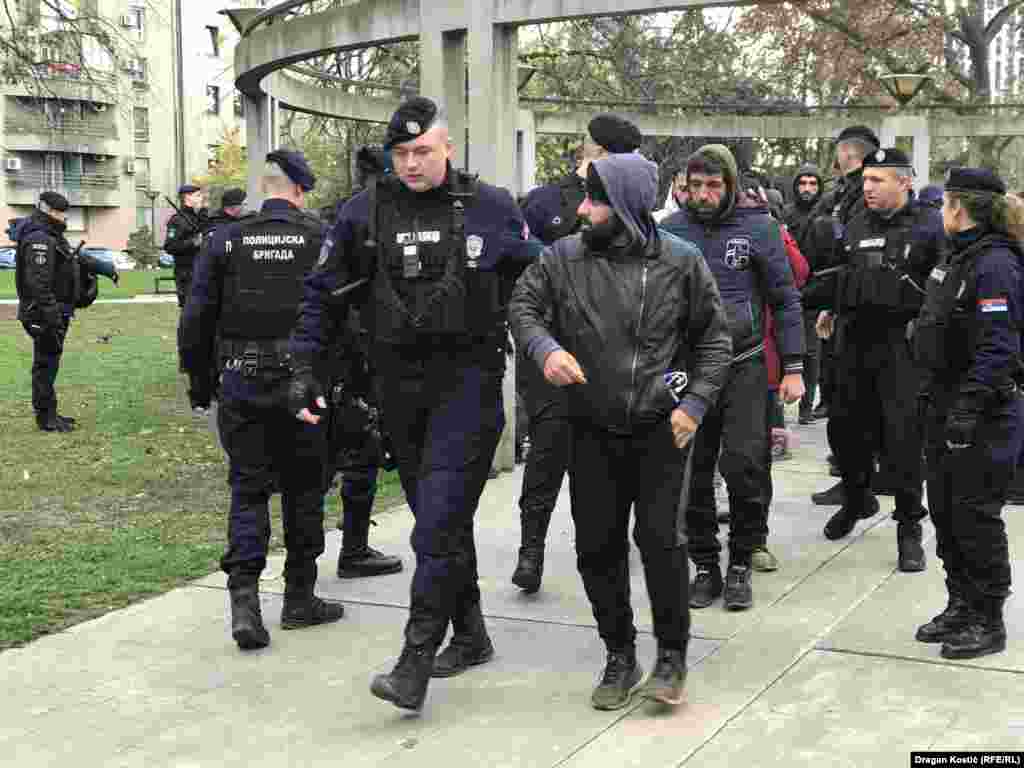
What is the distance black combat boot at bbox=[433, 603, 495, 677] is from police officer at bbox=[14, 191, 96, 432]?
303 inches

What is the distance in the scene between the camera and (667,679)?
15.2 ft

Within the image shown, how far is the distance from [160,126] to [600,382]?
72224 millimetres

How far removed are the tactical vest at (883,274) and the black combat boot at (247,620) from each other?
315 centimetres

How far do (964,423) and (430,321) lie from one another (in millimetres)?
1979

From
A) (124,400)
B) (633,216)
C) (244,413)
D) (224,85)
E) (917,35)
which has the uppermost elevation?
(224,85)

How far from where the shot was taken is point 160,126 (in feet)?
239

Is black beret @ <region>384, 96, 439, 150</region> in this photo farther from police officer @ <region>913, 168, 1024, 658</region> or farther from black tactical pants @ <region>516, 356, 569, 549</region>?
police officer @ <region>913, 168, 1024, 658</region>

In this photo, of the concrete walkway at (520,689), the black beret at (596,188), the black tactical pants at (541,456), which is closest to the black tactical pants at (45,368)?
the concrete walkway at (520,689)

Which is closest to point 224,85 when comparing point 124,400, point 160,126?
point 160,126

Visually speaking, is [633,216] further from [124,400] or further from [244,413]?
[124,400]

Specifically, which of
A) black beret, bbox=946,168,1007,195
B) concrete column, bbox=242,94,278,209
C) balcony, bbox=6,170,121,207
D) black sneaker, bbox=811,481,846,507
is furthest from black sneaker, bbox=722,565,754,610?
balcony, bbox=6,170,121,207

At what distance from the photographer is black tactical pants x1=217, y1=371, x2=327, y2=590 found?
559 cm

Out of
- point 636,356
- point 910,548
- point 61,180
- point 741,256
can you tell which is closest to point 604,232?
point 636,356

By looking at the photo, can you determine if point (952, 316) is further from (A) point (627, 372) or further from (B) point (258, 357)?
(B) point (258, 357)
